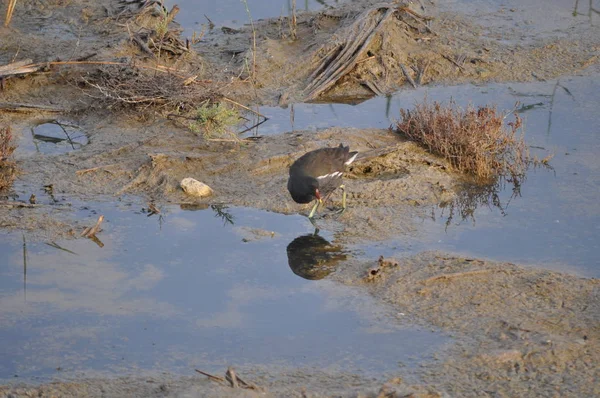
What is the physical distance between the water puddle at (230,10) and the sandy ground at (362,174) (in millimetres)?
494

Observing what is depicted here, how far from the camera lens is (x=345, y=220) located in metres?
7.95

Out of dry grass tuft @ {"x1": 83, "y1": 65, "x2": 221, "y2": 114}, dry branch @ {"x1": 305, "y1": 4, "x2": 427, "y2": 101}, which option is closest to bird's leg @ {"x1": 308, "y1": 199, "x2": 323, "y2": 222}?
dry grass tuft @ {"x1": 83, "y1": 65, "x2": 221, "y2": 114}

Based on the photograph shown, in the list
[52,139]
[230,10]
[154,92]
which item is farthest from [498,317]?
[230,10]

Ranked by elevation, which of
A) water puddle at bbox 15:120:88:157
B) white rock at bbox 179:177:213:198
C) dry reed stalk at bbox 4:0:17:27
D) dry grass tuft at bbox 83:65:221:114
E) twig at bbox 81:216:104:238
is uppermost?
dry reed stalk at bbox 4:0:17:27

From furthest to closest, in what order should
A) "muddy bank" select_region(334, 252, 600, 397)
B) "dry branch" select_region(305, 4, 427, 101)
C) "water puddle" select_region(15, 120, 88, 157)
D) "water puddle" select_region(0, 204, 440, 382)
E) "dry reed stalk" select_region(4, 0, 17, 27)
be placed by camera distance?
1. "dry reed stalk" select_region(4, 0, 17, 27)
2. "dry branch" select_region(305, 4, 427, 101)
3. "water puddle" select_region(15, 120, 88, 157)
4. "water puddle" select_region(0, 204, 440, 382)
5. "muddy bank" select_region(334, 252, 600, 397)

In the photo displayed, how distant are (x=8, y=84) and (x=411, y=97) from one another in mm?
4856

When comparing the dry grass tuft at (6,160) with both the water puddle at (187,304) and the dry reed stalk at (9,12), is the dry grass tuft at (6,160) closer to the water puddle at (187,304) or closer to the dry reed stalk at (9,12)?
the water puddle at (187,304)

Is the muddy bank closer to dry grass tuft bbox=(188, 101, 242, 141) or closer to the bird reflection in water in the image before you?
the bird reflection in water

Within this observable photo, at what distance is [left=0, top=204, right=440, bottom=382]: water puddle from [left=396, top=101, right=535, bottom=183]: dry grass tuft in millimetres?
1995

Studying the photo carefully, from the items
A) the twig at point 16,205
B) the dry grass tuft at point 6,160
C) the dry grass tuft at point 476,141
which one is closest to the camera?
the twig at point 16,205

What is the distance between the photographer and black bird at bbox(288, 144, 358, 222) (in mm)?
7699

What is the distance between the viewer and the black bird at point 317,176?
25.3 feet

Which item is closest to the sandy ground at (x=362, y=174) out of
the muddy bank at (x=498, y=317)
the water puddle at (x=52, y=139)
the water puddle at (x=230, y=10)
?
the muddy bank at (x=498, y=317)

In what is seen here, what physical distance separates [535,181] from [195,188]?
→ 3.48 m
